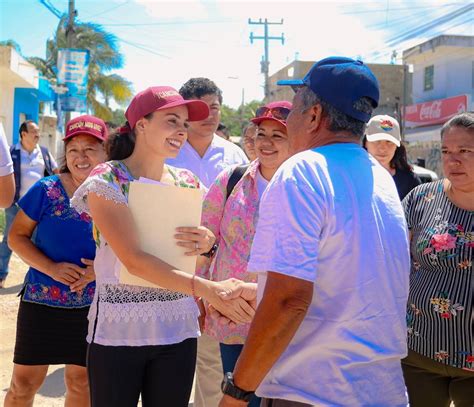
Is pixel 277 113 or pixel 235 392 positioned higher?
pixel 277 113

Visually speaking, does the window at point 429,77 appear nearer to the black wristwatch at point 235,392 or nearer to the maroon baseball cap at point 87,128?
the maroon baseball cap at point 87,128

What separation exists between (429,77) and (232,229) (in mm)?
30946

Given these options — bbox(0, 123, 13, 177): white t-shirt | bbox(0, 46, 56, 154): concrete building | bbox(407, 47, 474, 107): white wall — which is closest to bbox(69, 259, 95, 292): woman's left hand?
bbox(0, 123, 13, 177): white t-shirt

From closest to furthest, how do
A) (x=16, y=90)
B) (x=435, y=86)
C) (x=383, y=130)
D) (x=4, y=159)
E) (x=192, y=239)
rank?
(x=192, y=239) → (x=4, y=159) → (x=383, y=130) → (x=16, y=90) → (x=435, y=86)

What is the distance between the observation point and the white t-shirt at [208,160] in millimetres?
4570

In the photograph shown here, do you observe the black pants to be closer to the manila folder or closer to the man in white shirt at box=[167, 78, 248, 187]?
the manila folder

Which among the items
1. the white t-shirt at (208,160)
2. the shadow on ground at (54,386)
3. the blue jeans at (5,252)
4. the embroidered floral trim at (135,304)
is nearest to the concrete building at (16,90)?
the blue jeans at (5,252)

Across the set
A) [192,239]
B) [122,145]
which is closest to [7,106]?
[122,145]

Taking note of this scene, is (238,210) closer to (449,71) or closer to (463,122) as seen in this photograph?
(463,122)

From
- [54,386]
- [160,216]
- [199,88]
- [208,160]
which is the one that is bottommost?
[54,386]

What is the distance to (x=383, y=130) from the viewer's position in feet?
16.5

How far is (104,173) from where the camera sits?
269 centimetres

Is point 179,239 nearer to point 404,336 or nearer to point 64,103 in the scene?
point 404,336

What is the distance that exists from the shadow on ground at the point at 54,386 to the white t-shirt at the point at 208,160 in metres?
2.16
